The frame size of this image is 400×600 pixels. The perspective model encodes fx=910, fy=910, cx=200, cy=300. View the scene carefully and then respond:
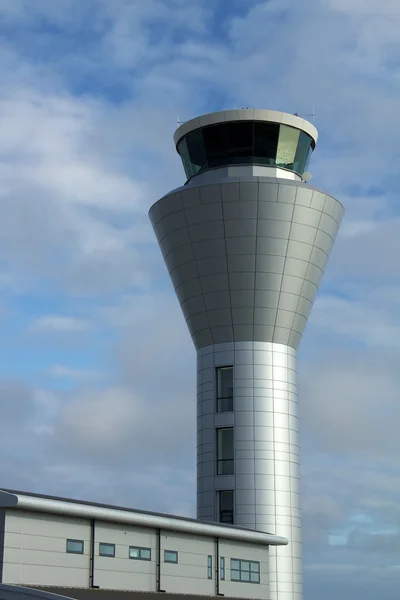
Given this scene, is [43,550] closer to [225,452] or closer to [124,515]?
[124,515]

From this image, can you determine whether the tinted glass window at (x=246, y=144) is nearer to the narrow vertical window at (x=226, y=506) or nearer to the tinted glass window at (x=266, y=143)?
the tinted glass window at (x=266, y=143)

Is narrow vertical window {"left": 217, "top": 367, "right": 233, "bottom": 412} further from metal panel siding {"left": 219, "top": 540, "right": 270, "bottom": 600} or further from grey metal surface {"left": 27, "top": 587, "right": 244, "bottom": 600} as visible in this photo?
grey metal surface {"left": 27, "top": 587, "right": 244, "bottom": 600}

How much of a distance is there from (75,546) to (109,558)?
1.67 metres

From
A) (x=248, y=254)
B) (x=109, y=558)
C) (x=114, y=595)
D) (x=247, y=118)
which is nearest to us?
(x=114, y=595)

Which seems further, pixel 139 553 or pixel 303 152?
pixel 303 152

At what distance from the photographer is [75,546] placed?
29.5 meters

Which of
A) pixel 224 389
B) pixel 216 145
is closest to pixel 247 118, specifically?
pixel 216 145

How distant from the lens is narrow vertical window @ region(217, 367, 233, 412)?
42.5 meters

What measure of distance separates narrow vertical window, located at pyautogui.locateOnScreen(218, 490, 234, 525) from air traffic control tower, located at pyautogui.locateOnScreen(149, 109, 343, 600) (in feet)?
0.15

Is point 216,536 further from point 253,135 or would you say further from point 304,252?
point 253,135

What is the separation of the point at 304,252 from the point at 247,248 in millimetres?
2849

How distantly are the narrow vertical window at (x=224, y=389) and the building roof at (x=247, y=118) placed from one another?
12115 mm

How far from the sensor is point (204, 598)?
111ft

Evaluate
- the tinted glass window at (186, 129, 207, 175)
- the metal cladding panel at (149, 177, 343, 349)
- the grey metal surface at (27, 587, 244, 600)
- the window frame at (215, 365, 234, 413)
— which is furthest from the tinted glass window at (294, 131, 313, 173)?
the grey metal surface at (27, 587, 244, 600)
